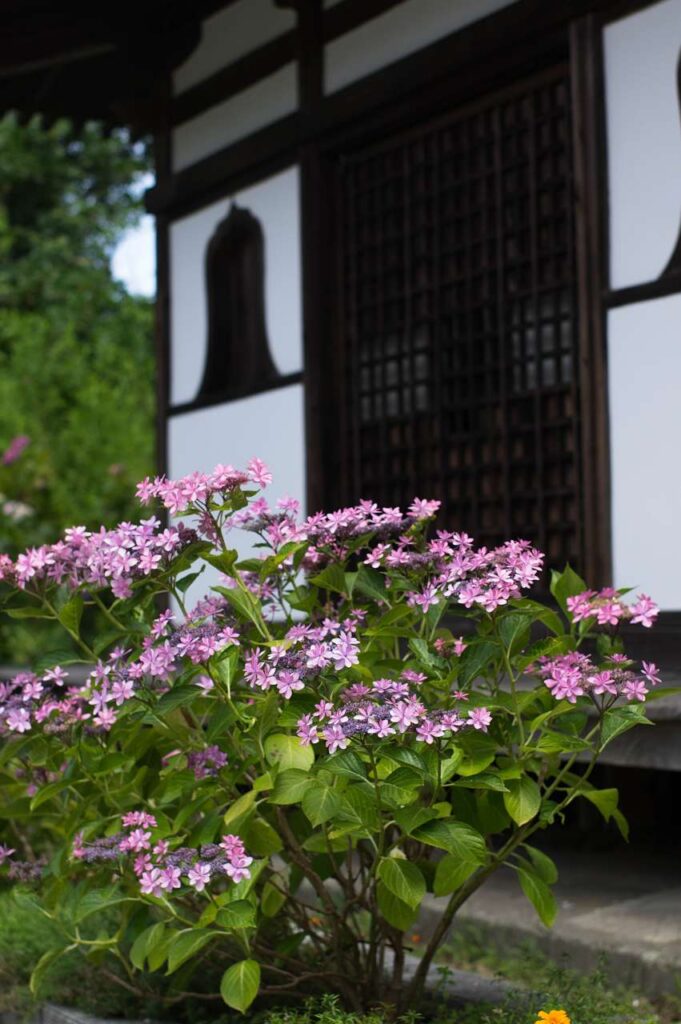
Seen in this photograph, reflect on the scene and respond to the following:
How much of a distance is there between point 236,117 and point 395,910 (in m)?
4.81

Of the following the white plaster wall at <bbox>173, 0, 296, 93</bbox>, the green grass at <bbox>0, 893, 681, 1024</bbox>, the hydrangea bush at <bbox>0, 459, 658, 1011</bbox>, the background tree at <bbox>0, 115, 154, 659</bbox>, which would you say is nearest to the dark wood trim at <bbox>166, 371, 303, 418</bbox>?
the white plaster wall at <bbox>173, 0, 296, 93</bbox>

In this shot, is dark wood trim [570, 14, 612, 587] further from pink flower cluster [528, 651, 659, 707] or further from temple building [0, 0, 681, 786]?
pink flower cluster [528, 651, 659, 707]

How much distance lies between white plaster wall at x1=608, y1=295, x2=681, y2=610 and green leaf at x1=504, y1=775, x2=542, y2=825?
1880mm

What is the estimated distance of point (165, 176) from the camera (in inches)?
288

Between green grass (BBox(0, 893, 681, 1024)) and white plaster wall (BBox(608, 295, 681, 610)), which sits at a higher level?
white plaster wall (BBox(608, 295, 681, 610))

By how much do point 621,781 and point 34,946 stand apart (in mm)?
2711

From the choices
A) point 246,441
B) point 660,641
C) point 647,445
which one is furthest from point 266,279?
point 660,641

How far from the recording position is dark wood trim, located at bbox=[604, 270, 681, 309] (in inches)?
182

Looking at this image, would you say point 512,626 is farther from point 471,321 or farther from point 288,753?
point 471,321

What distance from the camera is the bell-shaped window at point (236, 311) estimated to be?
21.9ft

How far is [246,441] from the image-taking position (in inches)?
265

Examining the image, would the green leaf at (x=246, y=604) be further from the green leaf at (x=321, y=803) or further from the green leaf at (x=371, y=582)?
the green leaf at (x=321, y=803)

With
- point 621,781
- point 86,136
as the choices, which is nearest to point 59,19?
point 621,781

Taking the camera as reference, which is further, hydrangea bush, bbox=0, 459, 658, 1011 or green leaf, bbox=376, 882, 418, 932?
green leaf, bbox=376, 882, 418, 932
